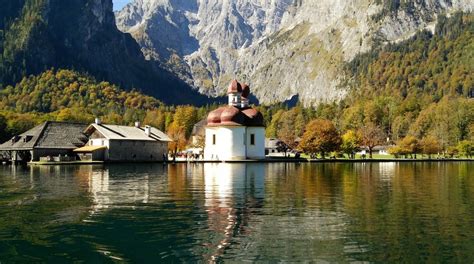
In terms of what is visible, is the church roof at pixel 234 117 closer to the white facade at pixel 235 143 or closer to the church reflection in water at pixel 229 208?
the white facade at pixel 235 143

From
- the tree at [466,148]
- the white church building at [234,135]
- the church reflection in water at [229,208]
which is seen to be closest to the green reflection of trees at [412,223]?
the church reflection in water at [229,208]

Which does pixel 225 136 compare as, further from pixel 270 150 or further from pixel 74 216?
pixel 74 216

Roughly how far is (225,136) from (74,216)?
86782mm

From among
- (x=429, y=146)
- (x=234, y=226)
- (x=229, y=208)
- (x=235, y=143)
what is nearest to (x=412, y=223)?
(x=234, y=226)

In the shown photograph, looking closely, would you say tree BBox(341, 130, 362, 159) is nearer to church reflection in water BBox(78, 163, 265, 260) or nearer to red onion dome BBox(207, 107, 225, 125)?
red onion dome BBox(207, 107, 225, 125)

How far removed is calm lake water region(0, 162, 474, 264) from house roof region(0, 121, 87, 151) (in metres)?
62.6

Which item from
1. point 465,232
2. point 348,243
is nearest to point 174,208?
point 348,243

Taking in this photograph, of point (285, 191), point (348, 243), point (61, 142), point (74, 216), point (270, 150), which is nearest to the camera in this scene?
point (348, 243)

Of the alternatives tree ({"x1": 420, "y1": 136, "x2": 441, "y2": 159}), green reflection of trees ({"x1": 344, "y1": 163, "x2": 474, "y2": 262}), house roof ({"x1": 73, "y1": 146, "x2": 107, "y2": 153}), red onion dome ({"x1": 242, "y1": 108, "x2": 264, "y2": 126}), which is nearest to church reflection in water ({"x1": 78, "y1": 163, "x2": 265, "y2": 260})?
green reflection of trees ({"x1": 344, "y1": 163, "x2": 474, "y2": 262})

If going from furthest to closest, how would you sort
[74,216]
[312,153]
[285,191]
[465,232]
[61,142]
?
[312,153]
[61,142]
[285,191]
[74,216]
[465,232]

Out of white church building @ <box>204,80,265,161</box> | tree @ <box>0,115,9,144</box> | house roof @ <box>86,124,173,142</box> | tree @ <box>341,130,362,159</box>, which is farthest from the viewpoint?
tree @ <box>341,130,362,159</box>

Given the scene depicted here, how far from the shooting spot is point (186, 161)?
103250 mm

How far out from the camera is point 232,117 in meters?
115

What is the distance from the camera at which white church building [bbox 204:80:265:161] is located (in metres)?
114
